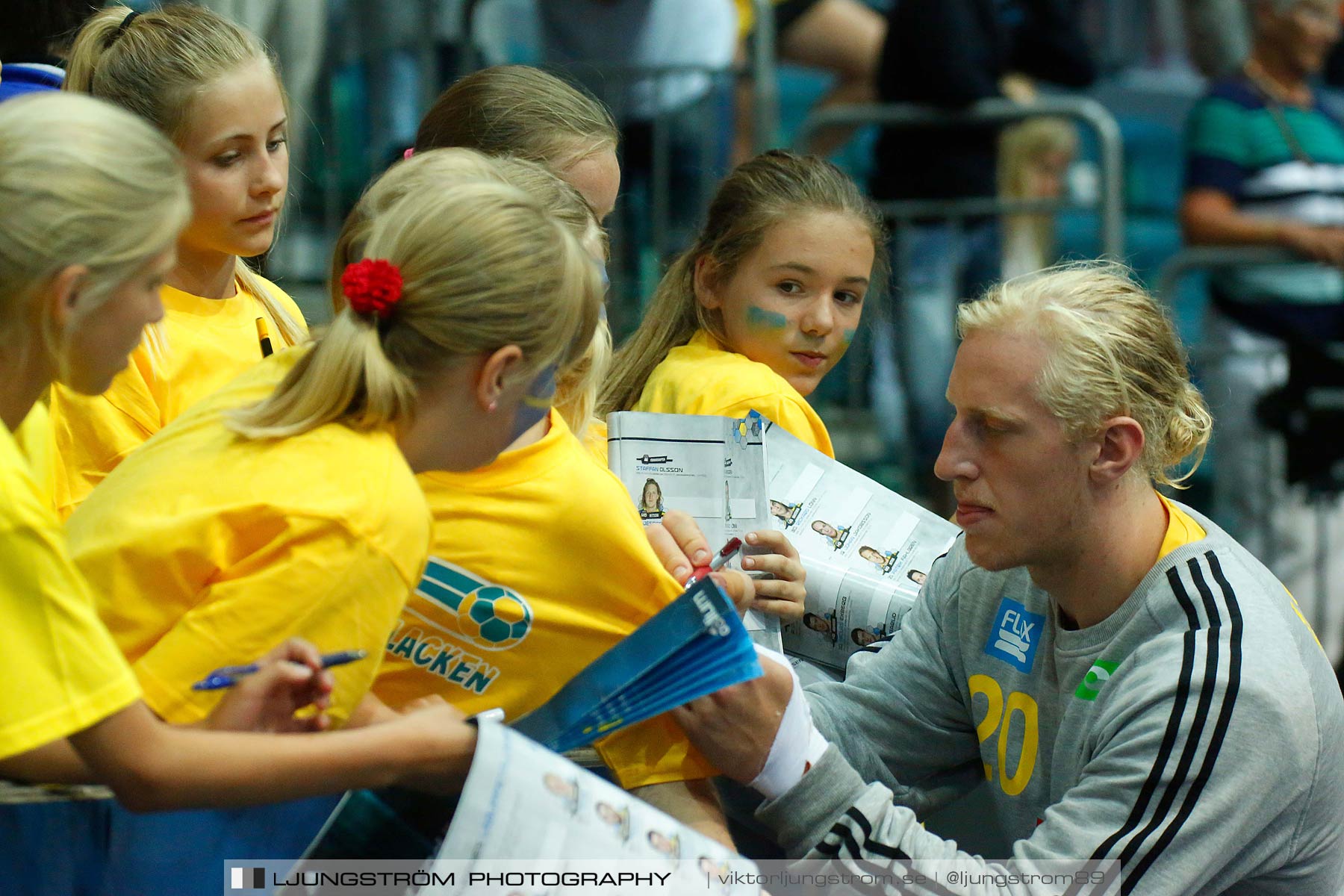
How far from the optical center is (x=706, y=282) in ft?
9.65

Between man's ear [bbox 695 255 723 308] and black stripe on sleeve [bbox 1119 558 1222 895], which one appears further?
man's ear [bbox 695 255 723 308]

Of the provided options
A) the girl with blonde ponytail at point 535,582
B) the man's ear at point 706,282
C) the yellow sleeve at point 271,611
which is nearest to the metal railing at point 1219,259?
the man's ear at point 706,282

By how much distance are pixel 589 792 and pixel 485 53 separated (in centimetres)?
365

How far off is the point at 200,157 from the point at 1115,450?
60.7 inches

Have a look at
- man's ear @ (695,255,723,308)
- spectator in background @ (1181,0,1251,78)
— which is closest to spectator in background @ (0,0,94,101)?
man's ear @ (695,255,723,308)

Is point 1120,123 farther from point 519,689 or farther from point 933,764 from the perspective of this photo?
point 519,689

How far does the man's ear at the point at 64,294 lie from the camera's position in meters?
1.51

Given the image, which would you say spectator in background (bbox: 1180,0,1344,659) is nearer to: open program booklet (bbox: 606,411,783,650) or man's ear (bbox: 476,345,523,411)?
open program booklet (bbox: 606,411,783,650)

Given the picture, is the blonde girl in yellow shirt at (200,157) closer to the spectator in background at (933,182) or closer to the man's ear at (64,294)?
→ the man's ear at (64,294)

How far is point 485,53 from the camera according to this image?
4.80m

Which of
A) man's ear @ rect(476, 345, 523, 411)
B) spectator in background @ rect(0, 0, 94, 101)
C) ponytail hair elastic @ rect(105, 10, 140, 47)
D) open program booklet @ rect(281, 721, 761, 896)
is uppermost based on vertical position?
ponytail hair elastic @ rect(105, 10, 140, 47)

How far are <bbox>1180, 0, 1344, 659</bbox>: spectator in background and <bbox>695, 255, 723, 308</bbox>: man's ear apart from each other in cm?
268

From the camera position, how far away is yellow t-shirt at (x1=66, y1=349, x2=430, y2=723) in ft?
5.16

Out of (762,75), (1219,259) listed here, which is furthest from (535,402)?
(1219,259)
